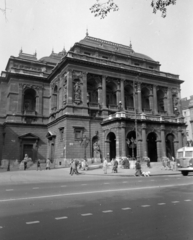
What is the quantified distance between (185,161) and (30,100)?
98.2ft

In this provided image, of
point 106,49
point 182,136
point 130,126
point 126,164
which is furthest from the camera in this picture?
point 106,49

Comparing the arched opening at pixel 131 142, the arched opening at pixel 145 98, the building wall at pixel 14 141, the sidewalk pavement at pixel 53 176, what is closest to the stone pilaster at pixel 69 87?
the building wall at pixel 14 141

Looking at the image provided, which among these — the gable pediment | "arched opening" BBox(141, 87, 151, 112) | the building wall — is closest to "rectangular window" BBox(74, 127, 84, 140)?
the gable pediment

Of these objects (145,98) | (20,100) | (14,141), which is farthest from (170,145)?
(20,100)

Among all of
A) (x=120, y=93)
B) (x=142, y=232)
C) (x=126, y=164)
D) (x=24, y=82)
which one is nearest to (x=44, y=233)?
(x=142, y=232)

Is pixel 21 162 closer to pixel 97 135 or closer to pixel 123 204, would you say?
pixel 97 135

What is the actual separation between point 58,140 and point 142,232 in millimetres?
33461

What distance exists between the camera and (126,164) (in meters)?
30.0

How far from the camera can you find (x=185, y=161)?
24797 mm

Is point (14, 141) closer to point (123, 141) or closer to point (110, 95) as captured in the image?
point (110, 95)

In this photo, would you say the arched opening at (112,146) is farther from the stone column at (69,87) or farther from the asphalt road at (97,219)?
the asphalt road at (97,219)

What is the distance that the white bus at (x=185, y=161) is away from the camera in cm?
2402

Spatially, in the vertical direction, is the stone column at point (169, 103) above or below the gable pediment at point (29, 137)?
above

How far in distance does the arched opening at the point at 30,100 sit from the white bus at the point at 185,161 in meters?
27.5
